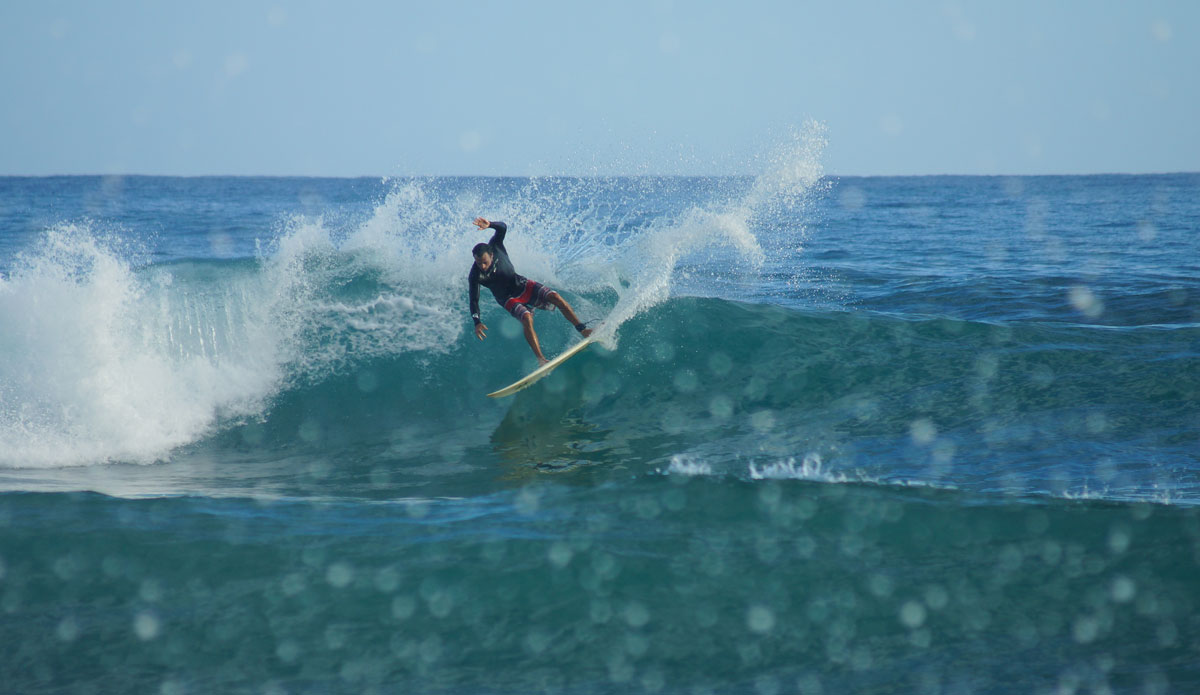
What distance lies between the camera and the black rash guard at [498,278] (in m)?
8.95

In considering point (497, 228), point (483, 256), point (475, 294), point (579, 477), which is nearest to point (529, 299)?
point (475, 294)

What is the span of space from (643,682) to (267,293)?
8664 millimetres

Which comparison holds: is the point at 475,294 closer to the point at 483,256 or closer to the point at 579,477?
the point at 483,256

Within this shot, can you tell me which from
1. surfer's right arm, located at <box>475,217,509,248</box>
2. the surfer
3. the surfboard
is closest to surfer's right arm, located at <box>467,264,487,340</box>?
the surfer

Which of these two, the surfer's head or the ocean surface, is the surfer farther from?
the ocean surface

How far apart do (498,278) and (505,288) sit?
157mm

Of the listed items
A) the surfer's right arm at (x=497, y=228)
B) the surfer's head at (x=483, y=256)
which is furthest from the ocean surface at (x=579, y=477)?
the surfer's right arm at (x=497, y=228)

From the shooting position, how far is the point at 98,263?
9336 millimetres

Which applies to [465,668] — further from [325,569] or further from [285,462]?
[285,462]

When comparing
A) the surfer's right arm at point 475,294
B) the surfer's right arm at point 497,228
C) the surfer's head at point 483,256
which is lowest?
the surfer's right arm at point 475,294

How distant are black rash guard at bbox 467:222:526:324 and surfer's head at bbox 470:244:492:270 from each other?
45mm

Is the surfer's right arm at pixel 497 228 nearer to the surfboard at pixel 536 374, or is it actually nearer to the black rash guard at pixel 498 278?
the black rash guard at pixel 498 278

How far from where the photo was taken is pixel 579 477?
674 cm

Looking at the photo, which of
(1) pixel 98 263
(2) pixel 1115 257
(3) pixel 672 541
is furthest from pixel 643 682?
(2) pixel 1115 257
